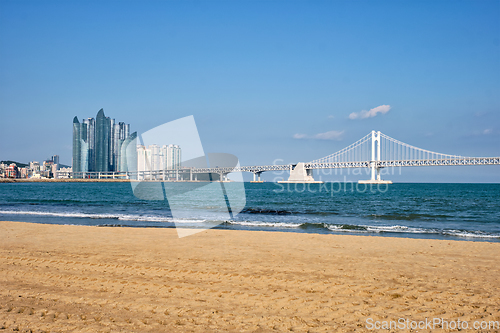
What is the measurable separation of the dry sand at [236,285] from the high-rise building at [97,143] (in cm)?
14027

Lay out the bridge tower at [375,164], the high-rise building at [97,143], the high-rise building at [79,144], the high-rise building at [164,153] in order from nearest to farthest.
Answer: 1. the high-rise building at [164,153]
2. the bridge tower at [375,164]
3. the high-rise building at [97,143]
4. the high-rise building at [79,144]

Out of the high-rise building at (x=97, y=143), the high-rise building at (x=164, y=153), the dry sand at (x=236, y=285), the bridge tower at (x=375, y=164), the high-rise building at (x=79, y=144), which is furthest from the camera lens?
the high-rise building at (x=79, y=144)

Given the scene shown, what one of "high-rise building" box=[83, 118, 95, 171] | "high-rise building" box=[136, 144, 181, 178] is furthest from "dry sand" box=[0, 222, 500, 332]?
"high-rise building" box=[83, 118, 95, 171]

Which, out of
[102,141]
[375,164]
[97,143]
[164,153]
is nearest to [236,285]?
[164,153]

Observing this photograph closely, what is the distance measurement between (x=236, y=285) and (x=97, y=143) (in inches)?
6551

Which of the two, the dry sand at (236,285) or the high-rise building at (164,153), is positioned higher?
the high-rise building at (164,153)

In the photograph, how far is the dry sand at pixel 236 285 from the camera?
3699mm

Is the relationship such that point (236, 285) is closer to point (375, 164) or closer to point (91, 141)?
point (375, 164)

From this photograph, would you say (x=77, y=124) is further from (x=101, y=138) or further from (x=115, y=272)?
(x=115, y=272)

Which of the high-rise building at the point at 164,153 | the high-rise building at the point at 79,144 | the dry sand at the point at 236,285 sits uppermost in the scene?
the high-rise building at the point at 79,144

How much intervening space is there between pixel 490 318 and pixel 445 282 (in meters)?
1.47

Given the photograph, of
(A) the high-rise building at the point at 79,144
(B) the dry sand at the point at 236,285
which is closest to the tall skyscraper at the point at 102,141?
(A) the high-rise building at the point at 79,144

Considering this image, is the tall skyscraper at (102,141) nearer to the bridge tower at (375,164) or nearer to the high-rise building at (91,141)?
the high-rise building at (91,141)

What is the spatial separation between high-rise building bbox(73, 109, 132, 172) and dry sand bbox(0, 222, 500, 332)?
140267 millimetres
